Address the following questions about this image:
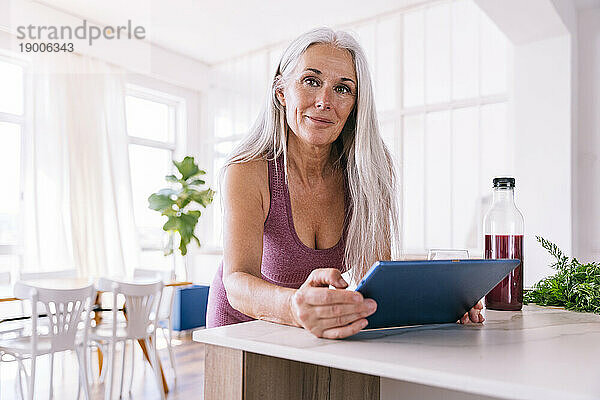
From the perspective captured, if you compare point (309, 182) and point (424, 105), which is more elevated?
point (424, 105)

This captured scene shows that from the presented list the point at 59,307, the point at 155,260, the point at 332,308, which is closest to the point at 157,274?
the point at 59,307

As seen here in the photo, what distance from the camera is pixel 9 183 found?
16.1 ft

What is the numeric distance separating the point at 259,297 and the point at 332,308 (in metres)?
0.21

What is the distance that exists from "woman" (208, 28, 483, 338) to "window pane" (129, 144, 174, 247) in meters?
5.19

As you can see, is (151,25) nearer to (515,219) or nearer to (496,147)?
(496,147)

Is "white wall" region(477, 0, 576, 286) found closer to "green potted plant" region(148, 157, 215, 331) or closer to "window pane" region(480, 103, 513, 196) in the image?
"window pane" region(480, 103, 513, 196)

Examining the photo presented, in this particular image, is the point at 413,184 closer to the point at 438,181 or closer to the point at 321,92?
the point at 438,181

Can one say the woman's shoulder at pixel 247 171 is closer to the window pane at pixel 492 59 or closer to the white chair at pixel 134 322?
the white chair at pixel 134 322

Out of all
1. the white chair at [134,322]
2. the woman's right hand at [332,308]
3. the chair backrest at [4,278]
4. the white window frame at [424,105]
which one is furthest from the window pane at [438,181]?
the woman's right hand at [332,308]

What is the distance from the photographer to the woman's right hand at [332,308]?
688mm

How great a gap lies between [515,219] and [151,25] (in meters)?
5.36

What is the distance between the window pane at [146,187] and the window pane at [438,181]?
10.4 ft

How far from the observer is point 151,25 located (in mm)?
5688

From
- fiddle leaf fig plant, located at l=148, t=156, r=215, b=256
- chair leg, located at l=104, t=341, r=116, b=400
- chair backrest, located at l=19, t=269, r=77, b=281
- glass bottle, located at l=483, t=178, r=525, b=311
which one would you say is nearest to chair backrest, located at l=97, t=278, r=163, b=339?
chair leg, located at l=104, t=341, r=116, b=400
